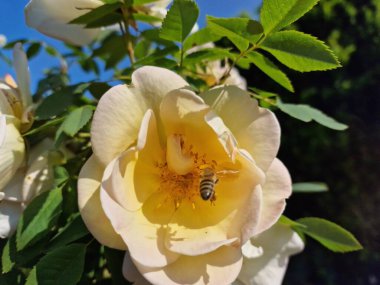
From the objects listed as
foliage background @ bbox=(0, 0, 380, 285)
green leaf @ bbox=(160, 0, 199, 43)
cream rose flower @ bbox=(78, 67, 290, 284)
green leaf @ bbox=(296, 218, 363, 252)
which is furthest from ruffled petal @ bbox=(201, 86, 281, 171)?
foliage background @ bbox=(0, 0, 380, 285)

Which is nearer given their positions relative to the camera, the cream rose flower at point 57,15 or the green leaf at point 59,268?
the green leaf at point 59,268

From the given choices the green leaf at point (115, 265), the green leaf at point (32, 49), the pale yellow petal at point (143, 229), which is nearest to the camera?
the pale yellow petal at point (143, 229)

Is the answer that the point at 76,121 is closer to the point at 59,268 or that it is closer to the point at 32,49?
the point at 59,268

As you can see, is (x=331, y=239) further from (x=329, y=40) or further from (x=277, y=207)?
(x=329, y=40)

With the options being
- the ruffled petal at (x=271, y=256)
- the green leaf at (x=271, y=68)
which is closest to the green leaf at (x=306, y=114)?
the green leaf at (x=271, y=68)

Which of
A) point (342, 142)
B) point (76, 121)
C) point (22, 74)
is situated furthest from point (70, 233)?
point (342, 142)

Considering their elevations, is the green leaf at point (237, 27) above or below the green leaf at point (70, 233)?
above

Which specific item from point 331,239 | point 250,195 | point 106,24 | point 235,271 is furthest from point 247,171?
point 106,24

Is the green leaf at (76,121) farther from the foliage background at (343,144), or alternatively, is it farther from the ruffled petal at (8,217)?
the foliage background at (343,144)
